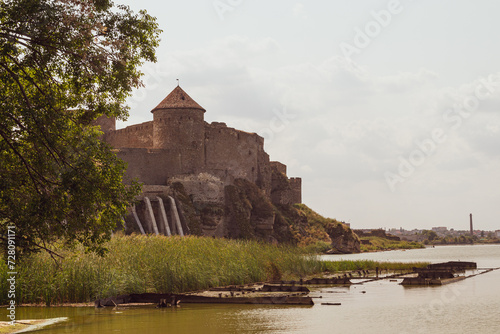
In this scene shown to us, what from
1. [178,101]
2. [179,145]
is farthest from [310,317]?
[178,101]

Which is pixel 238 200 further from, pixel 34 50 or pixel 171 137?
pixel 34 50

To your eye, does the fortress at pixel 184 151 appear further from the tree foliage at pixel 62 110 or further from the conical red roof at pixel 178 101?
the tree foliage at pixel 62 110

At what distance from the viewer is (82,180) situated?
1392 centimetres

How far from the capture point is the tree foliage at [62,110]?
13.7 m

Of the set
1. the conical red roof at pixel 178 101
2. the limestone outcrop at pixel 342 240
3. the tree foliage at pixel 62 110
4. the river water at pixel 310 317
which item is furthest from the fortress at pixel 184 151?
the tree foliage at pixel 62 110

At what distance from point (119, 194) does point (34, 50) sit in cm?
356

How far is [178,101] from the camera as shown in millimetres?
56406

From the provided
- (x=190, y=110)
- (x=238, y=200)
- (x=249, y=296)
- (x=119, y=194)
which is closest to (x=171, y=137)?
(x=190, y=110)

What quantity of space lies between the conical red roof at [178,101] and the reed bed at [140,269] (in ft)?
99.3

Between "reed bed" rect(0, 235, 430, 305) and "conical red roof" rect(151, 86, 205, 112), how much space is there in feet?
99.3

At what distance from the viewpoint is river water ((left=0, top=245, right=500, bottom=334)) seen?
47.9 feet

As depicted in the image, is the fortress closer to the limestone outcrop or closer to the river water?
the limestone outcrop

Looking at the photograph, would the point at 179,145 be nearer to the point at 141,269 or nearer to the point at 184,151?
the point at 184,151

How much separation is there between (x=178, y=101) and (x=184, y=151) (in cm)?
446
